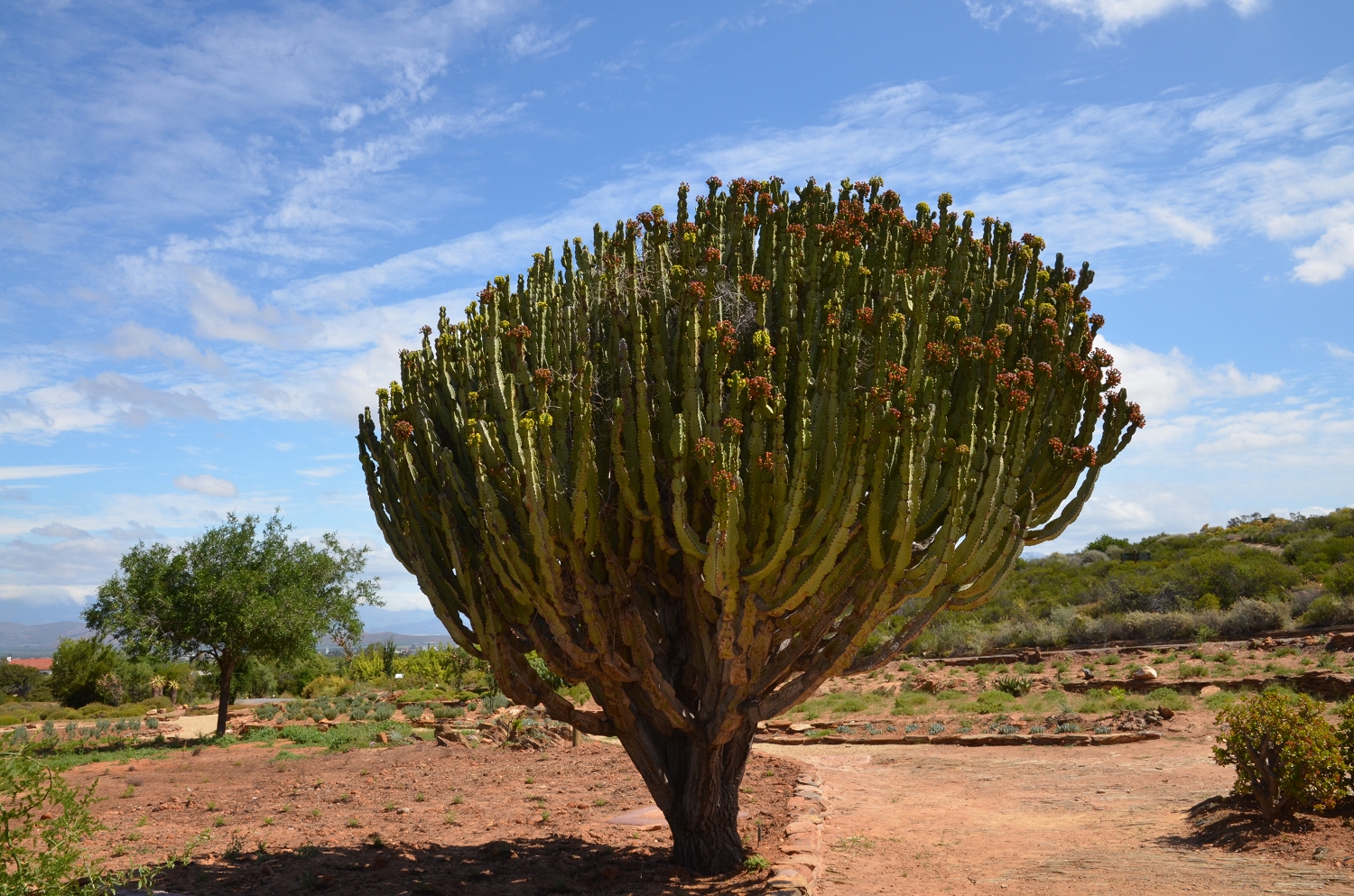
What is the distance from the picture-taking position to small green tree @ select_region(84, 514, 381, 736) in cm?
1811

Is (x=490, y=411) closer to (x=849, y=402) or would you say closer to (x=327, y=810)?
(x=849, y=402)

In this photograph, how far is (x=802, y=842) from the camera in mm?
8734

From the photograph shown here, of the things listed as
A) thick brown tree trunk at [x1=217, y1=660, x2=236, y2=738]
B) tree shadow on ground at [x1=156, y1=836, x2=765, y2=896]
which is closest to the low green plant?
tree shadow on ground at [x1=156, y1=836, x2=765, y2=896]

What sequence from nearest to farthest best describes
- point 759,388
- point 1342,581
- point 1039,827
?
point 759,388
point 1039,827
point 1342,581

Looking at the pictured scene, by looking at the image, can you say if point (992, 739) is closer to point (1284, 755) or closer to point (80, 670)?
point (1284, 755)

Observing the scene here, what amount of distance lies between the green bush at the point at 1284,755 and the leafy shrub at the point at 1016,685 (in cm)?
1260

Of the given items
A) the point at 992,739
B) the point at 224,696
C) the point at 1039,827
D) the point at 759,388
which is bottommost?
the point at 992,739

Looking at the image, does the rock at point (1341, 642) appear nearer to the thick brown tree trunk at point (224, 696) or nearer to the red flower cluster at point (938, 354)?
the red flower cluster at point (938, 354)

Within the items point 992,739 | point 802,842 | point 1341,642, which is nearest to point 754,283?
point 802,842

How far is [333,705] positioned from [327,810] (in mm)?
13133

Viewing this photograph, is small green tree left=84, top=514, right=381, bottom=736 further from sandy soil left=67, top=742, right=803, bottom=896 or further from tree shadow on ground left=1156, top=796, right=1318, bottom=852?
tree shadow on ground left=1156, top=796, right=1318, bottom=852

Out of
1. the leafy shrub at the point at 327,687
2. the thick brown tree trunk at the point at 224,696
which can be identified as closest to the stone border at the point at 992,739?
the thick brown tree trunk at the point at 224,696

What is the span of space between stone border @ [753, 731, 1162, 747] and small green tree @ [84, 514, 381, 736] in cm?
1001

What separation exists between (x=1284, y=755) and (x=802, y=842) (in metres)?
4.38
